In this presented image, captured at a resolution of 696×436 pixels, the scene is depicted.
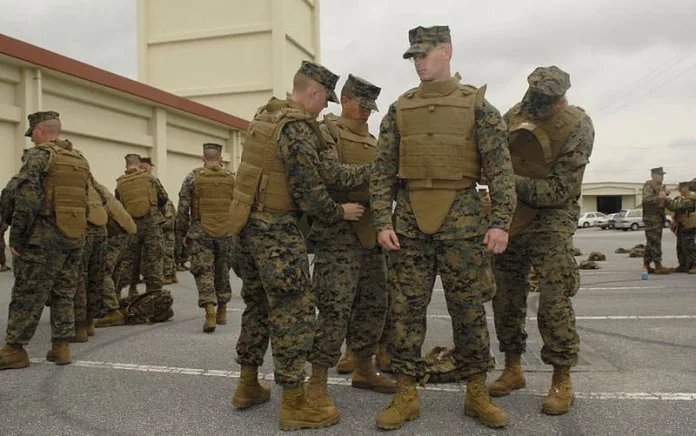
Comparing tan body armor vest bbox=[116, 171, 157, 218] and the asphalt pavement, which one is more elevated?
tan body armor vest bbox=[116, 171, 157, 218]

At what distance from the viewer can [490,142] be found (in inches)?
123

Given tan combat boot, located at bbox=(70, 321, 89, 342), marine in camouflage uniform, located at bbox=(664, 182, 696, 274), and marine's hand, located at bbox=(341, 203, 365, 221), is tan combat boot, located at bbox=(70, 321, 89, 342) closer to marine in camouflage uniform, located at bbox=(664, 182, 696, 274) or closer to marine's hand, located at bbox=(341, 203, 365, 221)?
marine's hand, located at bbox=(341, 203, 365, 221)

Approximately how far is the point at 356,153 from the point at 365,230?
557 mm

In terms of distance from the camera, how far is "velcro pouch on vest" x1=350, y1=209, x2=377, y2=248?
3617mm

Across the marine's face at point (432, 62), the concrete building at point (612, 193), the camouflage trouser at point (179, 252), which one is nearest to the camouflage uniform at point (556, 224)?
the marine's face at point (432, 62)

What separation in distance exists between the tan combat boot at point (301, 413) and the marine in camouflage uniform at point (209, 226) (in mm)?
2973

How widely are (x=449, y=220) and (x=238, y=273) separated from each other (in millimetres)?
1353

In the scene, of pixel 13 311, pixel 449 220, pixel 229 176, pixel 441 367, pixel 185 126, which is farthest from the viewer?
pixel 185 126

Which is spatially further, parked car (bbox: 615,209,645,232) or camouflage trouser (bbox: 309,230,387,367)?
parked car (bbox: 615,209,645,232)

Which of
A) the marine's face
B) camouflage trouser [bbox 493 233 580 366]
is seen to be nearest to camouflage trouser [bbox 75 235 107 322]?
the marine's face

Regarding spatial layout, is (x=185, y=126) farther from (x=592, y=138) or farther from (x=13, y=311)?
(x=592, y=138)

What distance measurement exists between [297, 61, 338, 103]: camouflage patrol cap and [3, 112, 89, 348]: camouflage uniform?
8.05ft

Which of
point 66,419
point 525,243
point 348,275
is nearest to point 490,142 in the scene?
point 525,243

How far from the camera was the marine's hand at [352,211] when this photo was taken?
3480mm
